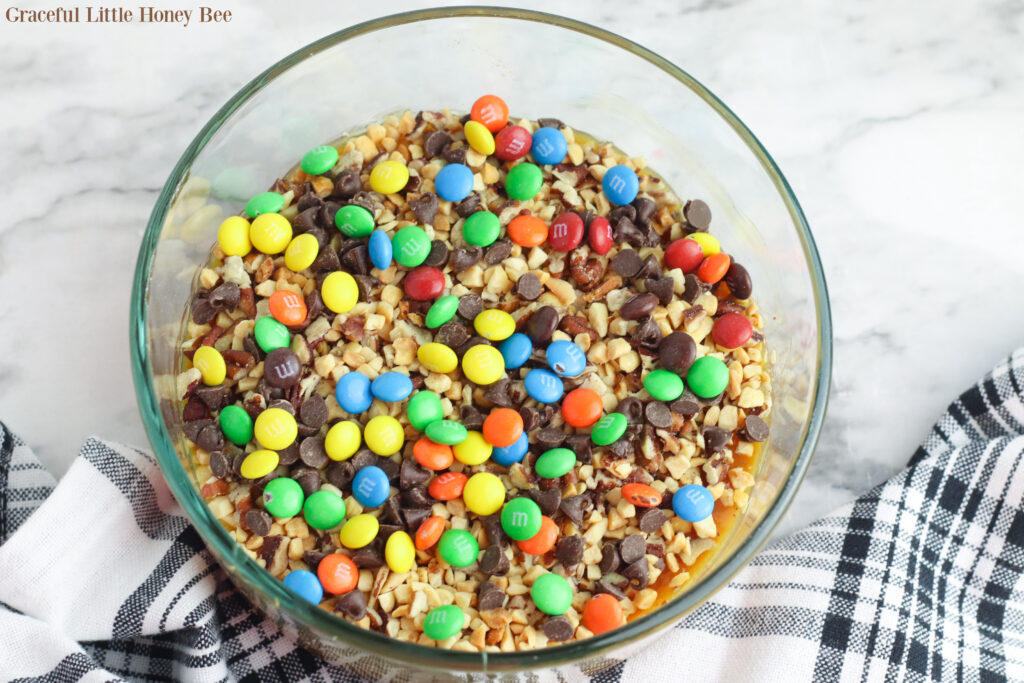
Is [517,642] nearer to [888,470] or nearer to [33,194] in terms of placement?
[888,470]

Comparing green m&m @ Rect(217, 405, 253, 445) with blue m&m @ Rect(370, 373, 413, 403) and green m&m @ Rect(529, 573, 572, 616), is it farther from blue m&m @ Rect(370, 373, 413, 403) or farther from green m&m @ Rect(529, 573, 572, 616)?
green m&m @ Rect(529, 573, 572, 616)

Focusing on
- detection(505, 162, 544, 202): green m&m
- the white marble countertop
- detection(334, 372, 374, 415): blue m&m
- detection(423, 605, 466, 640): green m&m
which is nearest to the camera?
detection(423, 605, 466, 640): green m&m

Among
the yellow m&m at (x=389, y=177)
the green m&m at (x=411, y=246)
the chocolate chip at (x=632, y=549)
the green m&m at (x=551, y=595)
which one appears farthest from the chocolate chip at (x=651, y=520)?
the yellow m&m at (x=389, y=177)

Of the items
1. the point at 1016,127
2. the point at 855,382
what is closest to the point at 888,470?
the point at 855,382

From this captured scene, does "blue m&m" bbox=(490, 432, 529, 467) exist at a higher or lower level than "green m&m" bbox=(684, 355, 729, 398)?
lower

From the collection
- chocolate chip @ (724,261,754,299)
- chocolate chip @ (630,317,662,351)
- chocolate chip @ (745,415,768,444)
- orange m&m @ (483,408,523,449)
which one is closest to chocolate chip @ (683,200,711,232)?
chocolate chip @ (724,261,754,299)
